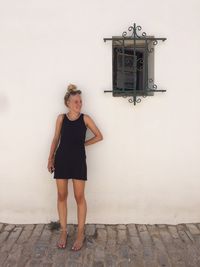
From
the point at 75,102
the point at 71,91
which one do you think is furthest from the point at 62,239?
the point at 71,91

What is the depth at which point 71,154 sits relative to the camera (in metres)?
4.51

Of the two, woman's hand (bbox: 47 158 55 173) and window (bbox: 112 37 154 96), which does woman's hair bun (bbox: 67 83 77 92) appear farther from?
woman's hand (bbox: 47 158 55 173)

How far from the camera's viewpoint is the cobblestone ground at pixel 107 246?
4164 millimetres

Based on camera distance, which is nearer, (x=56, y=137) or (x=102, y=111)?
(x=56, y=137)

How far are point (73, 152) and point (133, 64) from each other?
1522 mm

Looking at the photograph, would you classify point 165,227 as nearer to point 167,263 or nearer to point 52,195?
point 167,263

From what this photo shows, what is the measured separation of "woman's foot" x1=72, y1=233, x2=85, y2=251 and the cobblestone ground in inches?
2.3

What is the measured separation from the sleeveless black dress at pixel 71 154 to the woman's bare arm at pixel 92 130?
0.44ft

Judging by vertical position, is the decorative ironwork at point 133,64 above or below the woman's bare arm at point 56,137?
above

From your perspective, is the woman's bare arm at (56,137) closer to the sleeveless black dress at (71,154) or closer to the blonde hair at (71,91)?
the sleeveless black dress at (71,154)

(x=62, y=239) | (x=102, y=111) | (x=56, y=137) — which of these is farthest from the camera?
(x=102, y=111)

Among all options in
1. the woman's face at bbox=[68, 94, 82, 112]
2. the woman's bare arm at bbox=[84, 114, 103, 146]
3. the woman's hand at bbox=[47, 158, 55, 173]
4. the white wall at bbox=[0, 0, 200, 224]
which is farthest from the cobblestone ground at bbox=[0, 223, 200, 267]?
the woman's face at bbox=[68, 94, 82, 112]

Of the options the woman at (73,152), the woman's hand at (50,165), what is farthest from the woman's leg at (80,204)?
the woman's hand at (50,165)

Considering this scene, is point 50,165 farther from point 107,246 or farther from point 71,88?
point 107,246
